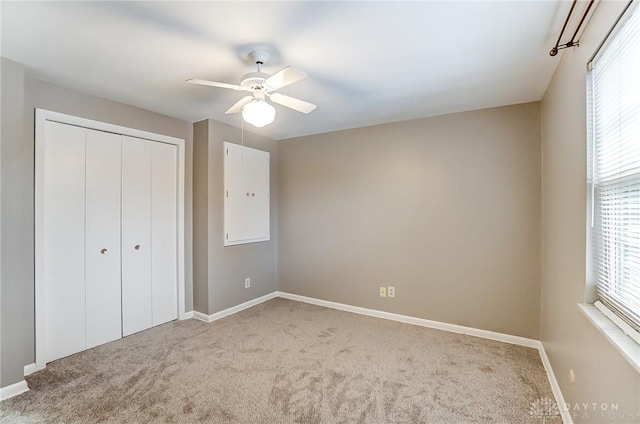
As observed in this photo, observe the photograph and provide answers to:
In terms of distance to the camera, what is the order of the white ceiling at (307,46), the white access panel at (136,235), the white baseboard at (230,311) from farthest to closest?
the white baseboard at (230,311)
the white access panel at (136,235)
the white ceiling at (307,46)

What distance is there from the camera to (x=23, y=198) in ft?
7.27

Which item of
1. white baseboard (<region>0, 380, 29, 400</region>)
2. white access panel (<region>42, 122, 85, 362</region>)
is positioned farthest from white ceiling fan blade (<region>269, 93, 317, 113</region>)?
white baseboard (<region>0, 380, 29, 400</region>)

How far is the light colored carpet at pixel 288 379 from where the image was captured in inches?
73.5

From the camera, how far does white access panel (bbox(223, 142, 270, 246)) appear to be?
367cm

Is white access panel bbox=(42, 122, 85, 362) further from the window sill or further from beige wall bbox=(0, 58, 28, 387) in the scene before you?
the window sill

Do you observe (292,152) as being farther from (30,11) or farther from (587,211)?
(587,211)

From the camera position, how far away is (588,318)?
1442 millimetres

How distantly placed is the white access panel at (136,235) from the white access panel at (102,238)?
0.07 metres

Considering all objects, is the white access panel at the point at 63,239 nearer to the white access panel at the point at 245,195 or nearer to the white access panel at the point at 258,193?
the white access panel at the point at 245,195

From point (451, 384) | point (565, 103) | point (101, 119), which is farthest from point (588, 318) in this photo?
point (101, 119)

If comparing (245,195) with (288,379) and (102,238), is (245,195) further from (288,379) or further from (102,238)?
(288,379)

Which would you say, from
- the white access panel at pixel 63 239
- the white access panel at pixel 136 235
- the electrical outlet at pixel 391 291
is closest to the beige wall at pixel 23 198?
the white access panel at pixel 63 239

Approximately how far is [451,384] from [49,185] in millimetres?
3683

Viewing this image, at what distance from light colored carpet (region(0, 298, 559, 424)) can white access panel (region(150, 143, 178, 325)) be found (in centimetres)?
32
